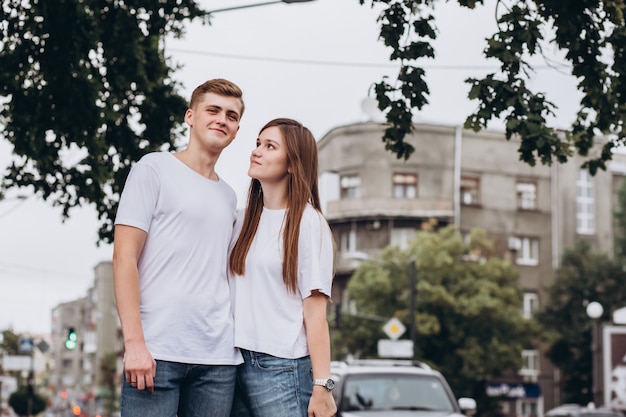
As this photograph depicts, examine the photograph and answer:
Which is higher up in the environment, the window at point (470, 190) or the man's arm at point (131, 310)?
the window at point (470, 190)

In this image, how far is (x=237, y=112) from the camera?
187 inches

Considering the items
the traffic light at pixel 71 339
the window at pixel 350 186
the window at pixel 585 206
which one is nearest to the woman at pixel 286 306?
the traffic light at pixel 71 339

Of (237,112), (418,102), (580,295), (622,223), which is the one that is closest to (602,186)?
(622,223)

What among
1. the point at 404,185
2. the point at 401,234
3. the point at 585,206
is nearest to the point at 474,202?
the point at 404,185

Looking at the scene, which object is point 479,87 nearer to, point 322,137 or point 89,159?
point 89,159

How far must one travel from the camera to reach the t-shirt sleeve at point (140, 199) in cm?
443

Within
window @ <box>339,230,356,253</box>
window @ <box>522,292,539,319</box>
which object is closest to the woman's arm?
window @ <box>339,230,356,253</box>

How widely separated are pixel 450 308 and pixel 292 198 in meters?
46.5

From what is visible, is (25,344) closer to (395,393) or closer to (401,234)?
(395,393)

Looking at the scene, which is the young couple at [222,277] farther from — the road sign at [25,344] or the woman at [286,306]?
the road sign at [25,344]

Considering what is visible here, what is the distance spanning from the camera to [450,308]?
167 feet

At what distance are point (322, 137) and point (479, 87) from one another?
58958mm

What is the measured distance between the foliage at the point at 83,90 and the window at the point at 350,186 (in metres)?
47.1

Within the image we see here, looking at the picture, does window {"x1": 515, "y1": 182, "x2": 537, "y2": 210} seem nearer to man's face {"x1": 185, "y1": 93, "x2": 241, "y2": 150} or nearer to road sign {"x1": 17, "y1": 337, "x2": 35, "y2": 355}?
road sign {"x1": 17, "y1": 337, "x2": 35, "y2": 355}
